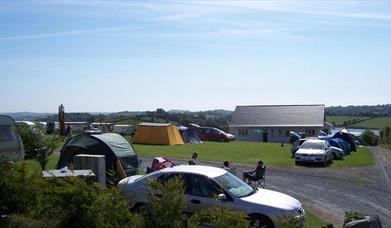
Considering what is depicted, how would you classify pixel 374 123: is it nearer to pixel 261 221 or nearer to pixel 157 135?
pixel 157 135

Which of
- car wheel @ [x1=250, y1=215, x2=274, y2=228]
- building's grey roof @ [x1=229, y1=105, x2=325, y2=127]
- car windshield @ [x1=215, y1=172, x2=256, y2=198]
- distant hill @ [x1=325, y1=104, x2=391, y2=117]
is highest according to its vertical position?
distant hill @ [x1=325, y1=104, x2=391, y2=117]

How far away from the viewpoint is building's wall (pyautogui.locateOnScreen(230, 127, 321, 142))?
58.2 m

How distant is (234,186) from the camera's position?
11.1 meters

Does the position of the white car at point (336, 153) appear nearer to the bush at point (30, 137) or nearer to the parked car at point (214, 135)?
the parked car at point (214, 135)

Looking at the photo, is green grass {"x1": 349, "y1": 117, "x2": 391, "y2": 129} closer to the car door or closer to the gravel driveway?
the gravel driveway

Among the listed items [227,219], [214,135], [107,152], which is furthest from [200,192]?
[214,135]

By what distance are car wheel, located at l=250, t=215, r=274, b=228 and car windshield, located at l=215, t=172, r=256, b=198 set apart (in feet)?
2.05

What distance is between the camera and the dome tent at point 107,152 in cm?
1722

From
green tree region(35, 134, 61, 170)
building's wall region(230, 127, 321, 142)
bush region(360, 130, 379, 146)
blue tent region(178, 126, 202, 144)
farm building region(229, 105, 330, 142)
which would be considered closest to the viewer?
green tree region(35, 134, 61, 170)

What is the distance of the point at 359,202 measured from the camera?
668 inches

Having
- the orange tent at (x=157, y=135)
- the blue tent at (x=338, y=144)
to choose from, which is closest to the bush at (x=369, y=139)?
the blue tent at (x=338, y=144)

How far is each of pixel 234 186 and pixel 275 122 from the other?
50.2 metres

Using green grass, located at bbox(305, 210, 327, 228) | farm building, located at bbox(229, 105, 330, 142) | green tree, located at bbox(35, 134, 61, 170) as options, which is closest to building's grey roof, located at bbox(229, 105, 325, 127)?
farm building, located at bbox(229, 105, 330, 142)

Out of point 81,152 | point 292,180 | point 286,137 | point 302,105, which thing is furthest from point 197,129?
point 81,152
